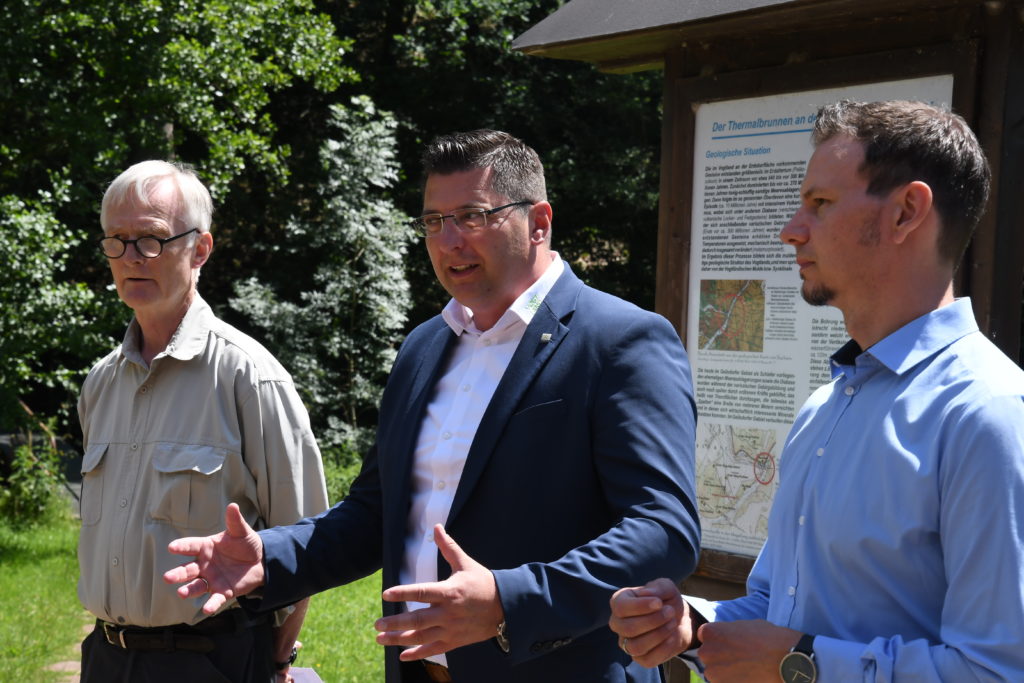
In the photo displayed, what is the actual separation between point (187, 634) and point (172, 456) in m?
0.52

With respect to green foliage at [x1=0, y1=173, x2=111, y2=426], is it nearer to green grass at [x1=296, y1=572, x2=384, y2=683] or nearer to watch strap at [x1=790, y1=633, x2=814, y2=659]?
green grass at [x1=296, y1=572, x2=384, y2=683]

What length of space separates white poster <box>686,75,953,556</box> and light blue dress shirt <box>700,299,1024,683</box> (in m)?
1.97

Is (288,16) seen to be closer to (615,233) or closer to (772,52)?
(615,233)

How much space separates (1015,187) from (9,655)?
6.35 meters

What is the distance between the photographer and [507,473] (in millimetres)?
2562

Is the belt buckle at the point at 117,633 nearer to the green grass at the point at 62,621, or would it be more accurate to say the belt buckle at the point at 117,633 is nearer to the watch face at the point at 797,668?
the watch face at the point at 797,668

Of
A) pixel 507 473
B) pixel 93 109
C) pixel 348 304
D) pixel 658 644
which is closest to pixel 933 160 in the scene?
pixel 658 644

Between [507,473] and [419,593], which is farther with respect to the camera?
[507,473]

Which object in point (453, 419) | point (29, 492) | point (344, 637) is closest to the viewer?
point (453, 419)

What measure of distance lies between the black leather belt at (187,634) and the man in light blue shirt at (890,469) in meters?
1.57

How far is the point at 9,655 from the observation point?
22.5 ft

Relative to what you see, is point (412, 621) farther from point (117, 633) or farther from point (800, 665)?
point (117, 633)

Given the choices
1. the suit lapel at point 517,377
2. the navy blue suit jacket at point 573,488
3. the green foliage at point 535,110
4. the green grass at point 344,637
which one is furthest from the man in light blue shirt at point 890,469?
the green foliage at point 535,110

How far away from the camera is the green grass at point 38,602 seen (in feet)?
22.4
